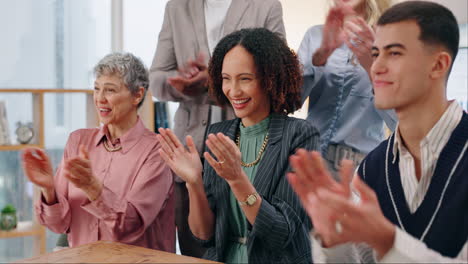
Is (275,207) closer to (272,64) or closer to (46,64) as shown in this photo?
(272,64)

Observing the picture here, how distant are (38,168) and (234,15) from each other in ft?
3.47

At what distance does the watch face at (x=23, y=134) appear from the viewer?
359 centimetres

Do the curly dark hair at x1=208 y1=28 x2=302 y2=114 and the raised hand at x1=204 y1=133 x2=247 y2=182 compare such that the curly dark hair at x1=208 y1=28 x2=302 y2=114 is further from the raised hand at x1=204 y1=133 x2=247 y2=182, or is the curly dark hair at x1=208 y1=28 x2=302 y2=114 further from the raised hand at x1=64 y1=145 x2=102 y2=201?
the raised hand at x1=64 y1=145 x2=102 y2=201

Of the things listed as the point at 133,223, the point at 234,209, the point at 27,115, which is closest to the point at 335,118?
the point at 234,209

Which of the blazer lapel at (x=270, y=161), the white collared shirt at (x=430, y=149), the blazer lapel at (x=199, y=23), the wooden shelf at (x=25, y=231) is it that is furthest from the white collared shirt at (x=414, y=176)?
the wooden shelf at (x=25, y=231)

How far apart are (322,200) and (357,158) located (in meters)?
1.26

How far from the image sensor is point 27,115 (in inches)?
158

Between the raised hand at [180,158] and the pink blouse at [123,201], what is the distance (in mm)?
369

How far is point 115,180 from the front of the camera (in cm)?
233

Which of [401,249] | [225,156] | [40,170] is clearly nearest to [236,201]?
[225,156]

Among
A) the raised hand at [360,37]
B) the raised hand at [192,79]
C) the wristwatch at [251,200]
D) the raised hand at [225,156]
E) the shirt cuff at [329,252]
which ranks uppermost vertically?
the raised hand at [360,37]

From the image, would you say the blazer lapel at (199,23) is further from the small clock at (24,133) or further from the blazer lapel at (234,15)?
the small clock at (24,133)

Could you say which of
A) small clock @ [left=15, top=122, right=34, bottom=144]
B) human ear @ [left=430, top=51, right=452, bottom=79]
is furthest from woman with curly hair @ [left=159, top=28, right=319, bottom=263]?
small clock @ [left=15, top=122, right=34, bottom=144]

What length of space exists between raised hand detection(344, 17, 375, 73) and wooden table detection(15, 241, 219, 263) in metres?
0.90
